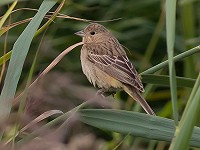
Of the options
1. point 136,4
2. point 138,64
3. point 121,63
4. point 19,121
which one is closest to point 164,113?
point 121,63

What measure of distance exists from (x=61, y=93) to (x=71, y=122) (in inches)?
7.2

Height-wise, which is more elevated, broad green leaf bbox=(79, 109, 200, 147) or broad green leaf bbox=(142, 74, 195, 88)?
broad green leaf bbox=(142, 74, 195, 88)

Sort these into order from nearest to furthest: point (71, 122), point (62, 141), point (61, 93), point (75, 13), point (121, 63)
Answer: point (62, 141) < point (71, 122) < point (61, 93) < point (121, 63) < point (75, 13)

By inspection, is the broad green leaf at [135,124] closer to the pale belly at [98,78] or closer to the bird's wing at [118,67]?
the bird's wing at [118,67]

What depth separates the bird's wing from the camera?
3.24 meters

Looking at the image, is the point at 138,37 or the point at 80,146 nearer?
the point at 80,146

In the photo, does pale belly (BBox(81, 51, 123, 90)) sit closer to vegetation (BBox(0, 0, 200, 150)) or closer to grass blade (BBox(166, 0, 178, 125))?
vegetation (BBox(0, 0, 200, 150))

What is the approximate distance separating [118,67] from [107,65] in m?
0.11

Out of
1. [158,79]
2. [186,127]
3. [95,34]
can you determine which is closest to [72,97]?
[158,79]

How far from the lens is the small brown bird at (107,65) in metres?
3.26

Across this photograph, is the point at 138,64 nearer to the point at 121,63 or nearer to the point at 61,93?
the point at 121,63

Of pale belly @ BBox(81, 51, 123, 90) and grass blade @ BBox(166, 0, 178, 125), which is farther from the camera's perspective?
pale belly @ BBox(81, 51, 123, 90)

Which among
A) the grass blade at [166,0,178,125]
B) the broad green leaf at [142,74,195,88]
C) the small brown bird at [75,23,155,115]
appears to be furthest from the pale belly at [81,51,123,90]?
the grass blade at [166,0,178,125]

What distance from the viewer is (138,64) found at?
5.16m
